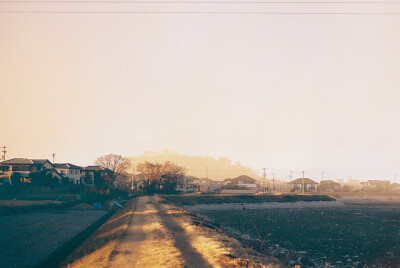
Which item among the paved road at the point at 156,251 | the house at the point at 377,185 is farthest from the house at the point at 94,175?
the house at the point at 377,185

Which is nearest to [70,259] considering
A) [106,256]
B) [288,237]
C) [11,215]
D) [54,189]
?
[106,256]

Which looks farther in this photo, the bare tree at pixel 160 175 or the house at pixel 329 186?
the house at pixel 329 186

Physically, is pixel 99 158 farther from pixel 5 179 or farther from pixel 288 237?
pixel 288 237

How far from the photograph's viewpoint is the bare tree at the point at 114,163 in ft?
371

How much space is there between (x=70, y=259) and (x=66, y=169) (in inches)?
3154

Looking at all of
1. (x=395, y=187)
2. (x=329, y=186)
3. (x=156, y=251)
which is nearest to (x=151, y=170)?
(x=156, y=251)

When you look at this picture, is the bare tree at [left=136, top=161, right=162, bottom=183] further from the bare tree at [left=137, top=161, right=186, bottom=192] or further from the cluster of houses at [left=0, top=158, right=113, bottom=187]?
the cluster of houses at [left=0, top=158, right=113, bottom=187]

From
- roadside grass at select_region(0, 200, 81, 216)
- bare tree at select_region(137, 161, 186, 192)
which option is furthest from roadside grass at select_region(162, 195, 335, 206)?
roadside grass at select_region(0, 200, 81, 216)

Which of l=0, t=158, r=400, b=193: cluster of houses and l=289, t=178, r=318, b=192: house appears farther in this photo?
l=289, t=178, r=318, b=192: house

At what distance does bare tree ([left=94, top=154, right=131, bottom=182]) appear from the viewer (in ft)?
371

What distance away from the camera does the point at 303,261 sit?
1833cm

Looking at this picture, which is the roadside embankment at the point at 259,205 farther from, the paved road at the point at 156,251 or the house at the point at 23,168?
the house at the point at 23,168

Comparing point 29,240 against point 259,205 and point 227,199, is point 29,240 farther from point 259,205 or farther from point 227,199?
point 259,205

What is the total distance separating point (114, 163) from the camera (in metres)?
114
